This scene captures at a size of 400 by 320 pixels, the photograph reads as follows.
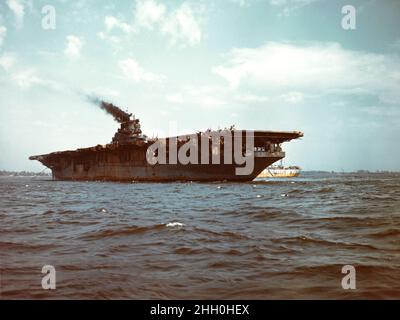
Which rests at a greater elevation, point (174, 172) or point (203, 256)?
point (174, 172)

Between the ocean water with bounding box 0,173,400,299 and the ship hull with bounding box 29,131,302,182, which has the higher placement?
the ship hull with bounding box 29,131,302,182

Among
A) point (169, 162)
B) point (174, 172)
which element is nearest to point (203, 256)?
point (169, 162)

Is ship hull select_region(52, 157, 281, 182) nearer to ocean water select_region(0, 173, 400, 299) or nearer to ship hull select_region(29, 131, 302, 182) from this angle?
ship hull select_region(29, 131, 302, 182)

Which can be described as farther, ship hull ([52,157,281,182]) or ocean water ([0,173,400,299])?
ship hull ([52,157,281,182])

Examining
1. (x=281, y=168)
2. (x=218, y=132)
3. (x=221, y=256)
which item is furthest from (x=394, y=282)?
(x=281, y=168)

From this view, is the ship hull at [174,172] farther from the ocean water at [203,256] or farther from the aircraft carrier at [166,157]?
the ocean water at [203,256]

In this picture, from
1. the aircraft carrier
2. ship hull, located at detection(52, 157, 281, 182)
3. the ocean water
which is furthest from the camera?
ship hull, located at detection(52, 157, 281, 182)

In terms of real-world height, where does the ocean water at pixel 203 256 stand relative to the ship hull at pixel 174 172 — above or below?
below

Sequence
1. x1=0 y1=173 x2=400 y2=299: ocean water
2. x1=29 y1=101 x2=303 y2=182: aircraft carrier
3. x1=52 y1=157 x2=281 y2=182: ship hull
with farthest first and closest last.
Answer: x1=52 y1=157 x2=281 y2=182: ship hull
x1=29 y1=101 x2=303 y2=182: aircraft carrier
x1=0 y1=173 x2=400 y2=299: ocean water

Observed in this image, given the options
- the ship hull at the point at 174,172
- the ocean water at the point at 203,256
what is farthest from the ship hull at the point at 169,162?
the ocean water at the point at 203,256

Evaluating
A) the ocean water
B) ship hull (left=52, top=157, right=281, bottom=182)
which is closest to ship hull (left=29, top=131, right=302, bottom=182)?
ship hull (left=52, top=157, right=281, bottom=182)

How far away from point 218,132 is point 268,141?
5.67 m

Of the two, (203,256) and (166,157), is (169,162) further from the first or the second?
(203,256)

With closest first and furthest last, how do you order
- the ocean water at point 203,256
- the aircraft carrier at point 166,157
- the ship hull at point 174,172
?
1. the ocean water at point 203,256
2. the aircraft carrier at point 166,157
3. the ship hull at point 174,172
